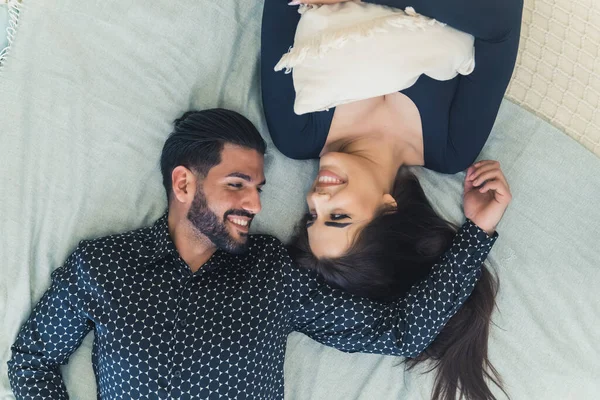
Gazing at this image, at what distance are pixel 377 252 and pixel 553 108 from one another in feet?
2.62

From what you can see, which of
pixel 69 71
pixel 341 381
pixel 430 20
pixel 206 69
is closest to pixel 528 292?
pixel 341 381

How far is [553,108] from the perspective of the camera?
6.18ft

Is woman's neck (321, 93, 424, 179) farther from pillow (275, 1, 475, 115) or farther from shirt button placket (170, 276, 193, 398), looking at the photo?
shirt button placket (170, 276, 193, 398)

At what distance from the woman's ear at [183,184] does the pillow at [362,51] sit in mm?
359

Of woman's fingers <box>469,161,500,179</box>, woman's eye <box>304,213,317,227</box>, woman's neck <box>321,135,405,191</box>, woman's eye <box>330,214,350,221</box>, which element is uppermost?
woman's neck <box>321,135,405,191</box>

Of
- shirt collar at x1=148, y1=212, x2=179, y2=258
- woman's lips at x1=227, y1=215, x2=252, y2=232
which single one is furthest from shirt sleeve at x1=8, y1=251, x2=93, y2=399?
woman's lips at x1=227, y1=215, x2=252, y2=232

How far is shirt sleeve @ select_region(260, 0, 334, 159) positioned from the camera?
5.42 feet

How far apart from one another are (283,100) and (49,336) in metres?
0.96

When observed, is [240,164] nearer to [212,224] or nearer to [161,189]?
[212,224]

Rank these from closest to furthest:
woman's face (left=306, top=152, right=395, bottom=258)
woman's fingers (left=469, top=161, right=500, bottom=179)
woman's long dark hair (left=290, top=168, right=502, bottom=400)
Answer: woman's face (left=306, top=152, right=395, bottom=258) → woman's long dark hair (left=290, top=168, right=502, bottom=400) → woman's fingers (left=469, top=161, right=500, bottom=179)

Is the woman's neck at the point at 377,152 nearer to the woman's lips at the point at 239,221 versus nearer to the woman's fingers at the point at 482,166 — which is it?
the woman's fingers at the point at 482,166

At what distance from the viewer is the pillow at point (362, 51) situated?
58.9 inches

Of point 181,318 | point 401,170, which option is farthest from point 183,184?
point 401,170

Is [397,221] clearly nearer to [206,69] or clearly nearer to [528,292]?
[528,292]
